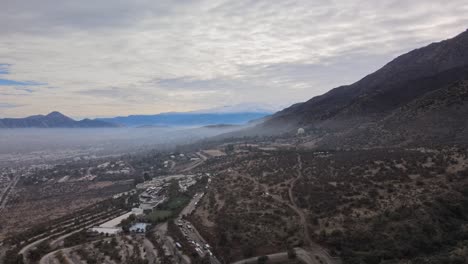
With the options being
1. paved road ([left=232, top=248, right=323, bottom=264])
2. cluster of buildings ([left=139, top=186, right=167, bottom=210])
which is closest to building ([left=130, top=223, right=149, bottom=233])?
cluster of buildings ([left=139, top=186, right=167, bottom=210])

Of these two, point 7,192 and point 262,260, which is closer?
point 262,260

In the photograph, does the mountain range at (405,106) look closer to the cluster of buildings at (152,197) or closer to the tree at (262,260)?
the cluster of buildings at (152,197)

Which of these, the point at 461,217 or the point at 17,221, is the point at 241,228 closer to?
the point at 461,217

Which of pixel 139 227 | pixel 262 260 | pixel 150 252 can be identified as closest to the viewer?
pixel 262 260

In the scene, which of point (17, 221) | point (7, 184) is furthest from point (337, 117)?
point (7, 184)

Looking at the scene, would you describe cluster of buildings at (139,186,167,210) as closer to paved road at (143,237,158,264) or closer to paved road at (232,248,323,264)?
paved road at (143,237,158,264)

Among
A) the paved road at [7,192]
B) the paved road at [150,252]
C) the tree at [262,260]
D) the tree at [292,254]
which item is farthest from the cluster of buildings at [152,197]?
the paved road at [7,192]

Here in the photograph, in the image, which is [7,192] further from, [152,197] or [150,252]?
[150,252]

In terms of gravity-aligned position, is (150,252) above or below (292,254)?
below

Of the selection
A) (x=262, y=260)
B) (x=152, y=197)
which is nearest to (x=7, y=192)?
(x=152, y=197)
